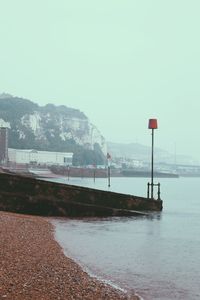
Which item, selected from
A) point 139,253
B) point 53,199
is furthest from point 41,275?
point 53,199

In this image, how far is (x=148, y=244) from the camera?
1622cm

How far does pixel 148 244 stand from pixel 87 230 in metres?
3.67

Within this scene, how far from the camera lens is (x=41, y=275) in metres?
9.29

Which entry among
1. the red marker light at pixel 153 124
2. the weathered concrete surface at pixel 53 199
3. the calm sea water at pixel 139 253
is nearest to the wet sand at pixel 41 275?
the calm sea water at pixel 139 253

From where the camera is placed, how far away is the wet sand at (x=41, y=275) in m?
8.09

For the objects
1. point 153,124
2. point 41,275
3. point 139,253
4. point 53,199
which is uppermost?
point 153,124

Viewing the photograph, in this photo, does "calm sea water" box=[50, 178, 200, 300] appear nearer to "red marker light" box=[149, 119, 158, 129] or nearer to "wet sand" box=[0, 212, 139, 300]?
"wet sand" box=[0, 212, 139, 300]

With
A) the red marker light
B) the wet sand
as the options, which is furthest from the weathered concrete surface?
the wet sand

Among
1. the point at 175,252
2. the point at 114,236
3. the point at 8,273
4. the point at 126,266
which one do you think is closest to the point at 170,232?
the point at 114,236

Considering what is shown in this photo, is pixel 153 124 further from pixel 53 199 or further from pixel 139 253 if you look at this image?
pixel 139 253

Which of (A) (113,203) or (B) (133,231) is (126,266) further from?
(A) (113,203)

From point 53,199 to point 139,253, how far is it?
34.4 ft

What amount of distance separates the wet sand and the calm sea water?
0.66 m

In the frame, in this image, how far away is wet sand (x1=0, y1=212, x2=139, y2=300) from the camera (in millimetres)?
8094
